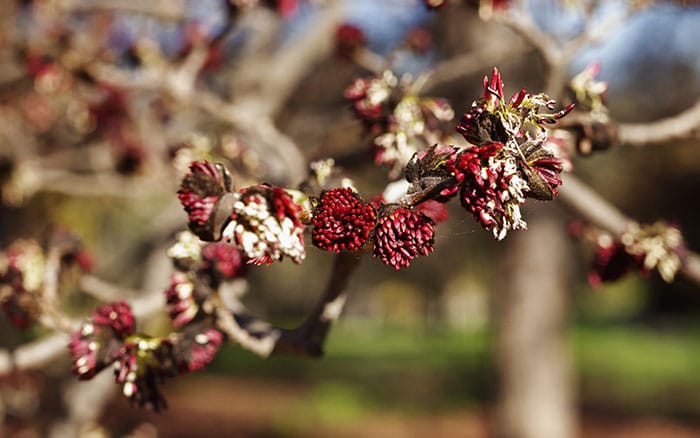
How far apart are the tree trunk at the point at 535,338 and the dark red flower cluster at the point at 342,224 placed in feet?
21.8

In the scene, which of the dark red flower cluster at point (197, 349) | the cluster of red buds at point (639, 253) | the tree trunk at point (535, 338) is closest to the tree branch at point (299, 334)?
the dark red flower cluster at point (197, 349)

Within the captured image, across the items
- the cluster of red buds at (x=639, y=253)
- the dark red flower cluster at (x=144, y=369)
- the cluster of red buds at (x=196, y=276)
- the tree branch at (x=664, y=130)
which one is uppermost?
the tree branch at (x=664, y=130)

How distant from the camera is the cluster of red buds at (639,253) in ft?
6.66

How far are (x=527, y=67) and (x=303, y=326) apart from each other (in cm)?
609

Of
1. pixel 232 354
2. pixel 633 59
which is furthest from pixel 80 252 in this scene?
pixel 232 354

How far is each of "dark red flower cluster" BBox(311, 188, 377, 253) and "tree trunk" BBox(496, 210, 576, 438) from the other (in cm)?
666

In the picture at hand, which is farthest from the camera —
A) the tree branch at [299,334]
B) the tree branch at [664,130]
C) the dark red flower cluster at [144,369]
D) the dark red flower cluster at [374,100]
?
the tree branch at [664,130]

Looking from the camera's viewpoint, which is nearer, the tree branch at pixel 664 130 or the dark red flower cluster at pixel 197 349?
the dark red flower cluster at pixel 197 349

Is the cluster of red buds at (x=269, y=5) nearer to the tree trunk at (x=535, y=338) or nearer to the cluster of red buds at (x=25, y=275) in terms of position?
the cluster of red buds at (x=25, y=275)

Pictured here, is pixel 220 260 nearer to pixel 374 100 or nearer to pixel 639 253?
pixel 374 100

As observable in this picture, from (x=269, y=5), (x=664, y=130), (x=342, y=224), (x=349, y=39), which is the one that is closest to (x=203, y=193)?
(x=342, y=224)

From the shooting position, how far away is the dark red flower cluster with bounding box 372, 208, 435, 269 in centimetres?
127

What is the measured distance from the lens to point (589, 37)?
2.34 meters

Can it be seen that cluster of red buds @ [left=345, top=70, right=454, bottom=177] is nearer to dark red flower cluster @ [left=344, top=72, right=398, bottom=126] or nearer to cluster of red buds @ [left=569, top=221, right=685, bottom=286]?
dark red flower cluster @ [left=344, top=72, right=398, bottom=126]
